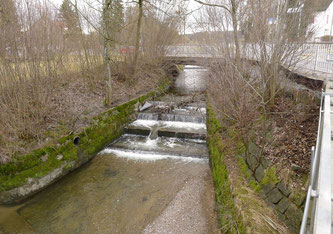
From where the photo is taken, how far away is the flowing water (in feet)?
17.5

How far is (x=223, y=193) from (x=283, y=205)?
63.4 inches

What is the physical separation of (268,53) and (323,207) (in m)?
6.01

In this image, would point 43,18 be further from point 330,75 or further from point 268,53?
point 330,75

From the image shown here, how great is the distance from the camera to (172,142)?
9.50 m

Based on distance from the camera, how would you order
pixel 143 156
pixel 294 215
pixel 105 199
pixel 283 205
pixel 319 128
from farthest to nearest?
1. pixel 143 156
2. pixel 105 199
3. pixel 283 205
4. pixel 294 215
5. pixel 319 128

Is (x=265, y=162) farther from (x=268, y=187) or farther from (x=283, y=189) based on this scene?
(x=283, y=189)

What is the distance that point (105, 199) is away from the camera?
20.2 ft

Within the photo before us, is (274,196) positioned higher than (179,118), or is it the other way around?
(274,196)

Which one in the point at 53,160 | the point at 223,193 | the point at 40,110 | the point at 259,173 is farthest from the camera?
the point at 40,110

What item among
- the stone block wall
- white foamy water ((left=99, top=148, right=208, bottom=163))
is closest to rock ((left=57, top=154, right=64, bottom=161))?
white foamy water ((left=99, top=148, right=208, bottom=163))

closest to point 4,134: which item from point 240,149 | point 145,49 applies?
point 240,149

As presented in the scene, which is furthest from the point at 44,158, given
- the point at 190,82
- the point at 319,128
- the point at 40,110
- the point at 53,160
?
the point at 190,82

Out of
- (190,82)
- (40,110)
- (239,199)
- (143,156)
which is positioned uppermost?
(40,110)

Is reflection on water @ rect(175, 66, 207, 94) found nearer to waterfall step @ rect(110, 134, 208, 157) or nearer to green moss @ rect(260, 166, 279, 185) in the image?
waterfall step @ rect(110, 134, 208, 157)
